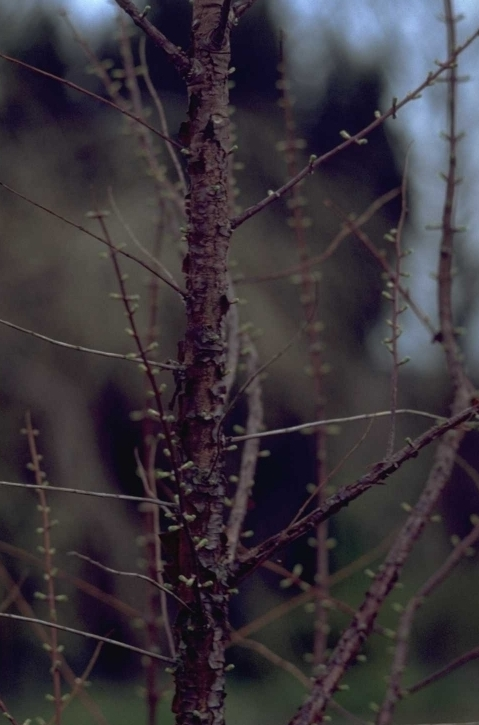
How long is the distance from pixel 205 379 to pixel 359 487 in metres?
0.21

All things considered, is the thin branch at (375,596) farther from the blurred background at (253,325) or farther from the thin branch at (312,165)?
the blurred background at (253,325)

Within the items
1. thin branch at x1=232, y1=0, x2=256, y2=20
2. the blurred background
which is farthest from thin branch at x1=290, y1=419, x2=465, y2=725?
the blurred background

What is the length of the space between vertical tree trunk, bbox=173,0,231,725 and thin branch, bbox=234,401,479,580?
0.21 ft

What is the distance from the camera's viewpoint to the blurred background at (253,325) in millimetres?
5160

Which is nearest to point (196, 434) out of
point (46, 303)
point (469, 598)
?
point (46, 303)

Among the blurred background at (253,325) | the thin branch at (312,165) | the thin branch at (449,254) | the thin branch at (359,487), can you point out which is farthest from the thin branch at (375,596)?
the blurred background at (253,325)

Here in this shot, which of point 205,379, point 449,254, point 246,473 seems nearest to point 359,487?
point 205,379

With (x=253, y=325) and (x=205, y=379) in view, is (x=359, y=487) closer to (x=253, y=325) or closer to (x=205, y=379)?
(x=205, y=379)

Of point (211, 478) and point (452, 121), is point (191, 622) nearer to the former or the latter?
point (211, 478)

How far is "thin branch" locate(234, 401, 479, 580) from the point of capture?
1.07 meters

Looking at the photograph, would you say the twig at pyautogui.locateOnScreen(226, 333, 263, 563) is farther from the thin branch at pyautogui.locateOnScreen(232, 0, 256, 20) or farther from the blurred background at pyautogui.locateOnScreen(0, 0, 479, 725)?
the blurred background at pyautogui.locateOnScreen(0, 0, 479, 725)

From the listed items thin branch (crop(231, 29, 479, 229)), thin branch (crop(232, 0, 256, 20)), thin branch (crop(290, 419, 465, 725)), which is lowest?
thin branch (crop(290, 419, 465, 725))

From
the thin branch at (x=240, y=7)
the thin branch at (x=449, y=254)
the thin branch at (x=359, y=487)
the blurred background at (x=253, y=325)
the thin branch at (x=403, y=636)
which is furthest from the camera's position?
the blurred background at (x=253, y=325)

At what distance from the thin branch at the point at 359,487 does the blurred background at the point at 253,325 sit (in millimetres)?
2680
